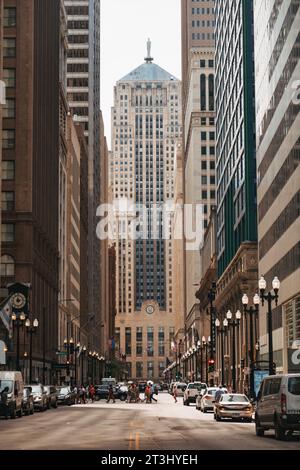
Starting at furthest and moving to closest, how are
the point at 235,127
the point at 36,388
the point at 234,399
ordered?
the point at 235,127 < the point at 36,388 < the point at 234,399

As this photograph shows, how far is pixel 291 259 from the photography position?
7200 cm

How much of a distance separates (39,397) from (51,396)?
7.34 meters

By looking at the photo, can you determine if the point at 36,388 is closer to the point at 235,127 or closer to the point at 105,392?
the point at 105,392

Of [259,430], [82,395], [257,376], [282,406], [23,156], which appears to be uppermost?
[23,156]

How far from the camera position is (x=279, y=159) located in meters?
78.1

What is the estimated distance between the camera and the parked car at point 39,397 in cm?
6251

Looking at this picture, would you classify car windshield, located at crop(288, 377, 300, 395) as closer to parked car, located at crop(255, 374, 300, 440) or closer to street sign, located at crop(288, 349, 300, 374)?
parked car, located at crop(255, 374, 300, 440)

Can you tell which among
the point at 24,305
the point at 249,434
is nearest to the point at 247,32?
the point at 24,305

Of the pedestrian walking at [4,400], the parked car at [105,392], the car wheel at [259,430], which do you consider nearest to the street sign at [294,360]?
A: the pedestrian walking at [4,400]

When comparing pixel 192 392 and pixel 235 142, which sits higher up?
pixel 235 142

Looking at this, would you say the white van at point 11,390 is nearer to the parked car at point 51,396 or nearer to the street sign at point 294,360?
the parked car at point 51,396

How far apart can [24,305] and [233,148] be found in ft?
121

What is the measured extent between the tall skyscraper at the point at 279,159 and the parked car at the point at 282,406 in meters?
35.7

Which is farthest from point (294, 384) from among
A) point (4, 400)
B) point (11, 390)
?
point (11, 390)
